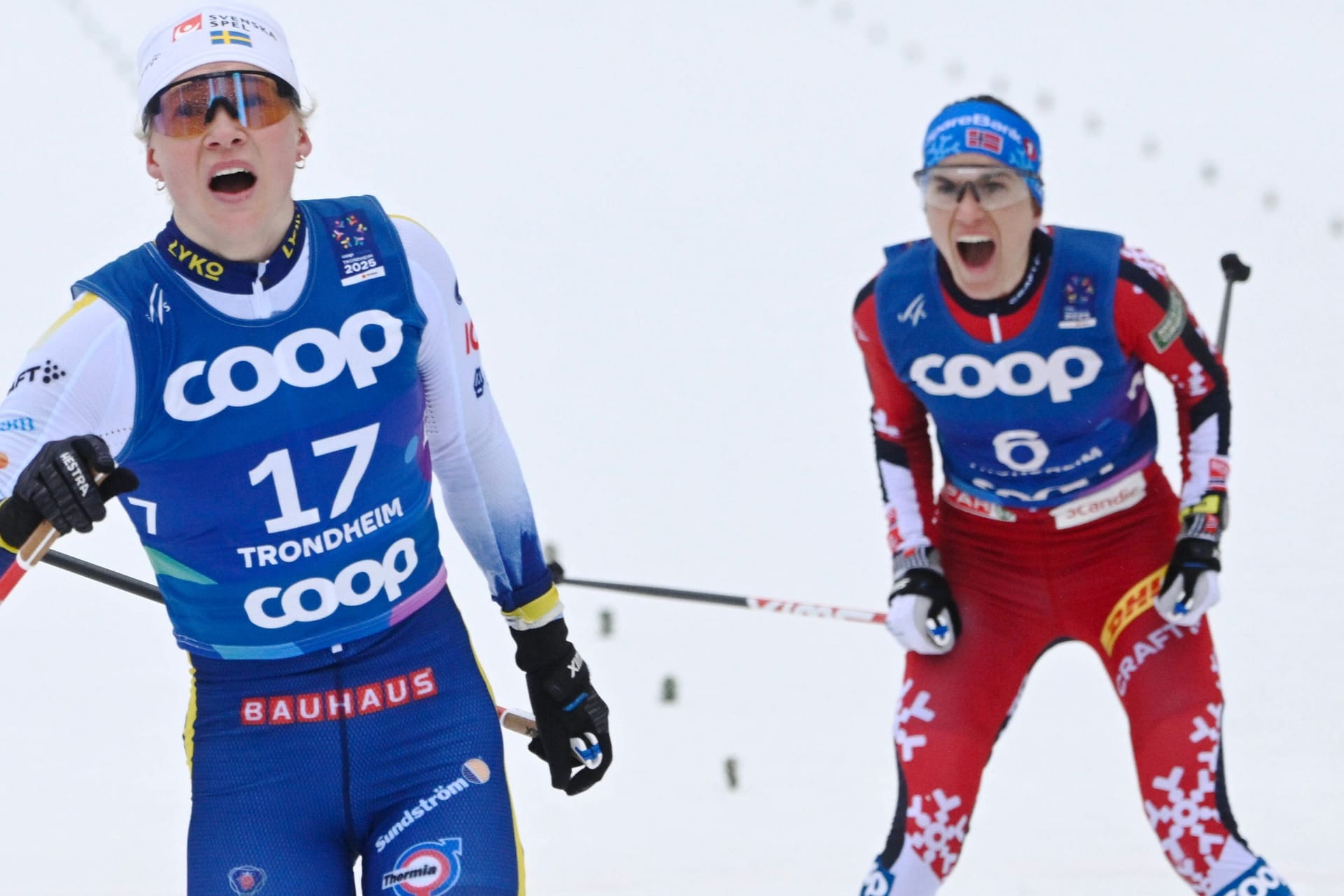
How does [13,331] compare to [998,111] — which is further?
[13,331]

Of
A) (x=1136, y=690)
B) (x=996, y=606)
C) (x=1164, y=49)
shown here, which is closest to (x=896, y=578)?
(x=996, y=606)

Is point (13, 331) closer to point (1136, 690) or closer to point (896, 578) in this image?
point (896, 578)

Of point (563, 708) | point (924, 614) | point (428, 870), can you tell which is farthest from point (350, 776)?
point (924, 614)

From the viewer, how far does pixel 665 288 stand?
355 inches

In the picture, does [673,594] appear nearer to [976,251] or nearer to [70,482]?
[976,251]

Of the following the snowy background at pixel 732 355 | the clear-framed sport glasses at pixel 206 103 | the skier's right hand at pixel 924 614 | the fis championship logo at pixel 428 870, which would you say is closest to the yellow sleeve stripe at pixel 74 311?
the clear-framed sport glasses at pixel 206 103

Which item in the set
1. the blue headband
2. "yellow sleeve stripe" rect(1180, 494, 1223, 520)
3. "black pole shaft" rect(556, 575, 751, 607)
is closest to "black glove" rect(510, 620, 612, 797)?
the blue headband

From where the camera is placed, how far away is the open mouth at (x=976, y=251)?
3.80m

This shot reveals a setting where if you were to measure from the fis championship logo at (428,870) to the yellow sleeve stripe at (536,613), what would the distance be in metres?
0.49

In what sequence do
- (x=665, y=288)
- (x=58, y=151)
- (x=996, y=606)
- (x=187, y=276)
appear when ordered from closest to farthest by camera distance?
(x=187, y=276)
(x=996, y=606)
(x=665, y=288)
(x=58, y=151)

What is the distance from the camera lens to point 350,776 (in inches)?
113

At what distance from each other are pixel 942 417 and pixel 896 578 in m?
0.38

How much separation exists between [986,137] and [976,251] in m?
0.24

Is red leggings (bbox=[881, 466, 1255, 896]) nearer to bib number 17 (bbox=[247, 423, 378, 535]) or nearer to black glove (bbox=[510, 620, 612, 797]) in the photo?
black glove (bbox=[510, 620, 612, 797])
